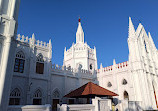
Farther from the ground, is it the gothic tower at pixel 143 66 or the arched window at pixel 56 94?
the gothic tower at pixel 143 66

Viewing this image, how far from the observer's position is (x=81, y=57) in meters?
33.2

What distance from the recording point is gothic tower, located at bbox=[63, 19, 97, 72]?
32750 millimetres

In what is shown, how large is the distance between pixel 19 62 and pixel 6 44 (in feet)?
33.0

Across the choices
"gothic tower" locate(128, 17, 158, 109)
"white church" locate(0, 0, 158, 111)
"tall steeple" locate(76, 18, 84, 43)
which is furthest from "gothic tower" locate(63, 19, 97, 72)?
"gothic tower" locate(128, 17, 158, 109)

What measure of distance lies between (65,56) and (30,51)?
1717 centimetres

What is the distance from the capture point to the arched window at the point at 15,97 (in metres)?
16.5

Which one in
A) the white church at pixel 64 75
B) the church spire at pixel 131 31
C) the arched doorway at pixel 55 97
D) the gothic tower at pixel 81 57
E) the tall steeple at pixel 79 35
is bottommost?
the arched doorway at pixel 55 97

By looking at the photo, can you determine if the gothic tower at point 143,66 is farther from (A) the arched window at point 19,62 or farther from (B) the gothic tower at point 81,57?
(A) the arched window at point 19,62

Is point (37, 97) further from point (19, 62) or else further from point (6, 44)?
point (6, 44)

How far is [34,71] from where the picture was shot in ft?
63.6

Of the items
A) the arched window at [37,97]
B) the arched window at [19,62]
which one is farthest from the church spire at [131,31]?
the arched window at [19,62]

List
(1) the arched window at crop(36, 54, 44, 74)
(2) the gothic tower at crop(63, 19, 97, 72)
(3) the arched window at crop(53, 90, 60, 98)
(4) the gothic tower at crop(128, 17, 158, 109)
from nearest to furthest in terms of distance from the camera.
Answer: (1) the arched window at crop(36, 54, 44, 74)
(3) the arched window at crop(53, 90, 60, 98)
(4) the gothic tower at crop(128, 17, 158, 109)
(2) the gothic tower at crop(63, 19, 97, 72)

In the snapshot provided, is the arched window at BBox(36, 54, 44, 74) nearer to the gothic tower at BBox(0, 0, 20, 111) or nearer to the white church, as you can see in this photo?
the white church

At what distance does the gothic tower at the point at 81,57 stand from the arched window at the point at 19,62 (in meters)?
15.4
